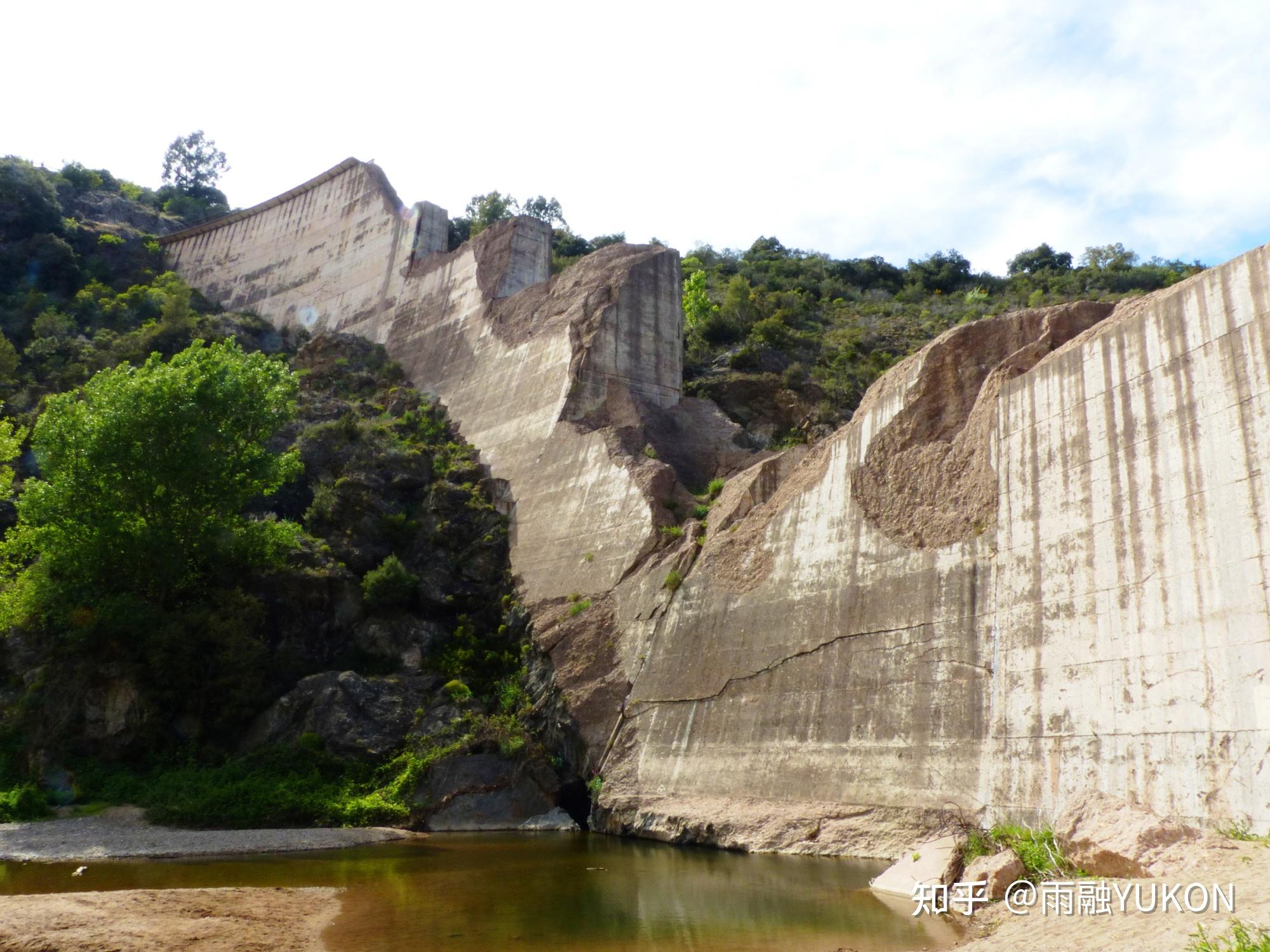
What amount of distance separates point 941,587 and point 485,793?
8.96 meters

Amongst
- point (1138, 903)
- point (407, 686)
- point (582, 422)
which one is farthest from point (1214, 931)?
point (582, 422)

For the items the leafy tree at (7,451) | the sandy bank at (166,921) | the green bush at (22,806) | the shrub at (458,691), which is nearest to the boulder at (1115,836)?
the sandy bank at (166,921)

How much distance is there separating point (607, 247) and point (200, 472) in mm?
12642

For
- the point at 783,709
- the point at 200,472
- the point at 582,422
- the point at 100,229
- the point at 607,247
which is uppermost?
the point at 100,229

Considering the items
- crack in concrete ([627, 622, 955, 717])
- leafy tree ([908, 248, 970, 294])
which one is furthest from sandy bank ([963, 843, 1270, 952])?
leafy tree ([908, 248, 970, 294])

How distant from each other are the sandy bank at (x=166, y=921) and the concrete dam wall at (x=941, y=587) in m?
6.57

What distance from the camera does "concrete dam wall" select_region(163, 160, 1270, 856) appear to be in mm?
10234

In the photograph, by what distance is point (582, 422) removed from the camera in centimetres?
2386

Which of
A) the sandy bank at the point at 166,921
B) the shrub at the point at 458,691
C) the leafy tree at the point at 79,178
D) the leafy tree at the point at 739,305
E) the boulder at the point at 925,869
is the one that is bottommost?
the sandy bank at the point at 166,921

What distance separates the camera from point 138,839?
1499 centimetres

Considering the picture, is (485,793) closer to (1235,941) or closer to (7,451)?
(7,451)

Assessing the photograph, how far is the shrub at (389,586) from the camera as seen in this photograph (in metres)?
21.5

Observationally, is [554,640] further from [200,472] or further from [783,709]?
[200,472]

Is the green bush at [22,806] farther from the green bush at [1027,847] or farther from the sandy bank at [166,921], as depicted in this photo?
the green bush at [1027,847]
